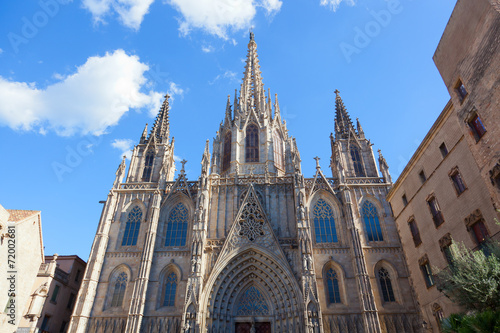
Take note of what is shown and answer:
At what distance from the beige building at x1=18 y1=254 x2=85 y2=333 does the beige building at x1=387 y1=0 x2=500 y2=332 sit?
27.4m

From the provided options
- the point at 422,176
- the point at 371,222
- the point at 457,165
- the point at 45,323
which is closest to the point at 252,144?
the point at 371,222

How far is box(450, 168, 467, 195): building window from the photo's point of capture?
16.2 metres

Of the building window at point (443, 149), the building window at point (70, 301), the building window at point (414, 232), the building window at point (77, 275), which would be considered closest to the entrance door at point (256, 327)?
the building window at point (414, 232)

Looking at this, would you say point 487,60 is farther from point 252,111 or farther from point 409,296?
point 252,111

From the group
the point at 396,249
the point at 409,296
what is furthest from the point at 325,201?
the point at 409,296

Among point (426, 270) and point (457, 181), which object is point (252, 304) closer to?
point (426, 270)

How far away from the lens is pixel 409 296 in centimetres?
2242

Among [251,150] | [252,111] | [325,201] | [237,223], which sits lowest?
[237,223]

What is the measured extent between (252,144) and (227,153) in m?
2.88

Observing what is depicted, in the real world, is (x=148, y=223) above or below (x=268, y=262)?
above

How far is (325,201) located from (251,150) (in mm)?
9857

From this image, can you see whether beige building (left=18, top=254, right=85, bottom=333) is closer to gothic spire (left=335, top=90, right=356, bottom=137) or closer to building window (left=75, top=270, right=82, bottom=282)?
building window (left=75, top=270, right=82, bottom=282)

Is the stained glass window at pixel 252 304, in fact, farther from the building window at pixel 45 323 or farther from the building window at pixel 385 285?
the building window at pixel 45 323

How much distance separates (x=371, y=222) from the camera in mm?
26188
